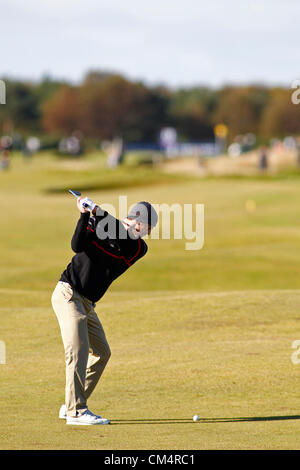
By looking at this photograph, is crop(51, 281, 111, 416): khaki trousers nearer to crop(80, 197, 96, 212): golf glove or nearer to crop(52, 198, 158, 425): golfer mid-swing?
crop(52, 198, 158, 425): golfer mid-swing

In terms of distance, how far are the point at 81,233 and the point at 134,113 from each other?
578ft

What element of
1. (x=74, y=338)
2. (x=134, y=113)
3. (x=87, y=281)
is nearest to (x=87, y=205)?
(x=87, y=281)

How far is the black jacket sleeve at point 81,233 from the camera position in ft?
28.7

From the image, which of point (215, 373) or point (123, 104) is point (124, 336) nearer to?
point (215, 373)

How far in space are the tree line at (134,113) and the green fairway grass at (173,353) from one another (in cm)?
14833

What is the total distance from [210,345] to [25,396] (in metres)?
3.76

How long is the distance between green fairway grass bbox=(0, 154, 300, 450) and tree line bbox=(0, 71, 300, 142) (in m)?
148

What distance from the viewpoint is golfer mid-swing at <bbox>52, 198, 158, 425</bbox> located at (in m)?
8.99

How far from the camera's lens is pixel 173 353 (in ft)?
42.3

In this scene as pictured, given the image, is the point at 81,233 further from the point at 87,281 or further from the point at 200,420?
the point at 200,420

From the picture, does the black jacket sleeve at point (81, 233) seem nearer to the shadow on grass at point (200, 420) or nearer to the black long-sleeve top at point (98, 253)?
the black long-sleeve top at point (98, 253)

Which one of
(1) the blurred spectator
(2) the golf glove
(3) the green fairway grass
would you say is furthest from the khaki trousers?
(1) the blurred spectator
